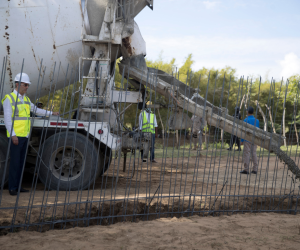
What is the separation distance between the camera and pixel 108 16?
18.1ft

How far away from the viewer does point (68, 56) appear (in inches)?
223

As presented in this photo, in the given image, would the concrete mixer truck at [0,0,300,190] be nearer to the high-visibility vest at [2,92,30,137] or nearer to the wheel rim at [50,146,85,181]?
the wheel rim at [50,146,85,181]

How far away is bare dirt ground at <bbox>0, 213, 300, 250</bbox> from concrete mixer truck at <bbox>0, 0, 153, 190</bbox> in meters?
1.53

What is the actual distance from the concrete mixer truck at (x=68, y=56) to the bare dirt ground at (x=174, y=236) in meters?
1.53

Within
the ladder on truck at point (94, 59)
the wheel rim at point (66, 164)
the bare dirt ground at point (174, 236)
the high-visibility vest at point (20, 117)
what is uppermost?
the ladder on truck at point (94, 59)

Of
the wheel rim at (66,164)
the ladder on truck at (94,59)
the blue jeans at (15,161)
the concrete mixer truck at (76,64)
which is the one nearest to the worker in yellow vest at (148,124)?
the concrete mixer truck at (76,64)

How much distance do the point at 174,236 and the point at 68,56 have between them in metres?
3.71

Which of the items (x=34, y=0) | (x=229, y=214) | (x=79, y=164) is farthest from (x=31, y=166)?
(x=229, y=214)

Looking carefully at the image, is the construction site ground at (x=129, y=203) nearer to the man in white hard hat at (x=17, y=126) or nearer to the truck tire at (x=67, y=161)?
the truck tire at (x=67, y=161)

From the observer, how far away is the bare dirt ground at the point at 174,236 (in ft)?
10.9

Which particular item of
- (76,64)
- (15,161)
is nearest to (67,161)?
(15,161)

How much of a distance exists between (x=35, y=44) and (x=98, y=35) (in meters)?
1.11

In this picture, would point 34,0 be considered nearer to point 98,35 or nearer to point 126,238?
point 98,35

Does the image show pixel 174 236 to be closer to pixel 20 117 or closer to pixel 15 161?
pixel 15 161
